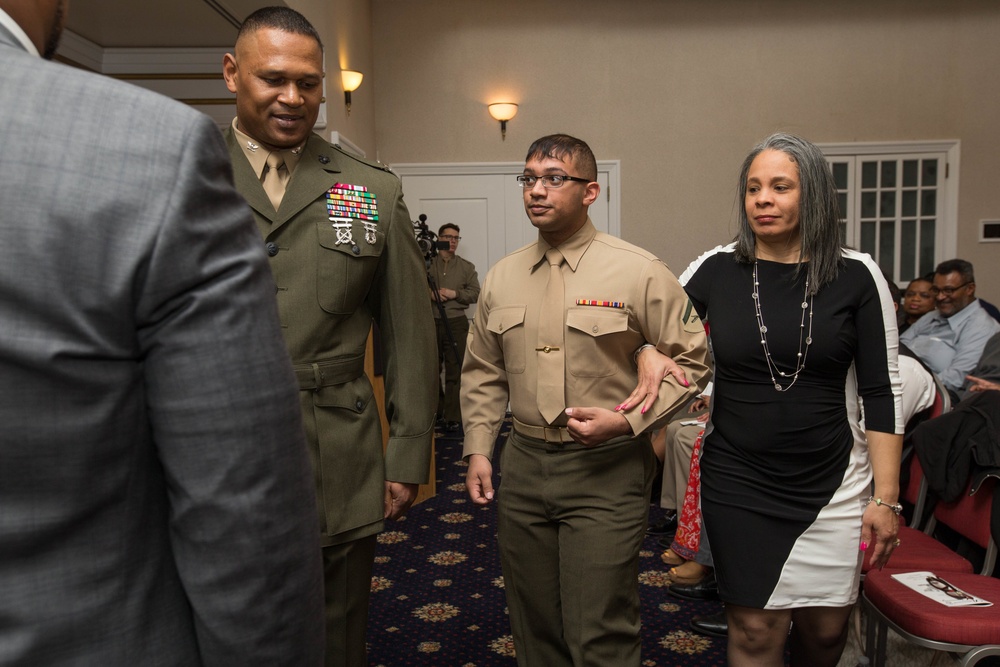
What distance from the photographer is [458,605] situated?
312cm

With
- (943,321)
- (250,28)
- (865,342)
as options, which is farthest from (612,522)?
(943,321)

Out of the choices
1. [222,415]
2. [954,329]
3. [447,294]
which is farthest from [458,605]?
[447,294]

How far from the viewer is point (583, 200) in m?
2.10

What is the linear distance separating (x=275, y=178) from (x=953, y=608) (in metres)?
1.90

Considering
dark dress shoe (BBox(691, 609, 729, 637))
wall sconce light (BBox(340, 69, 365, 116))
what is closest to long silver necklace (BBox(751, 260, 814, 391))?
dark dress shoe (BBox(691, 609, 729, 637))

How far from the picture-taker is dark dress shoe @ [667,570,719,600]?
319cm

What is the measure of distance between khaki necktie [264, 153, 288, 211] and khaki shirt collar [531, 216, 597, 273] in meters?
0.76

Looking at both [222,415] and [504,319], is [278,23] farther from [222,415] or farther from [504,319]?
[222,415]

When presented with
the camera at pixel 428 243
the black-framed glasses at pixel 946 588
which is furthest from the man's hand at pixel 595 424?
the camera at pixel 428 243

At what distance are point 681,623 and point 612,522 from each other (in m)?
1.25

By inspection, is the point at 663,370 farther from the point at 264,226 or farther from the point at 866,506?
the point at 264,226

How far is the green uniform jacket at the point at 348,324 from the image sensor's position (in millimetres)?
1516

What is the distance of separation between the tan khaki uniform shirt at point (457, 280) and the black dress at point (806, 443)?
5.02 metres

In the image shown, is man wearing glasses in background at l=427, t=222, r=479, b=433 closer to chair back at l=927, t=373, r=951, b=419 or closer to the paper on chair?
chair back at l=927, t=373, r=951, b=419
